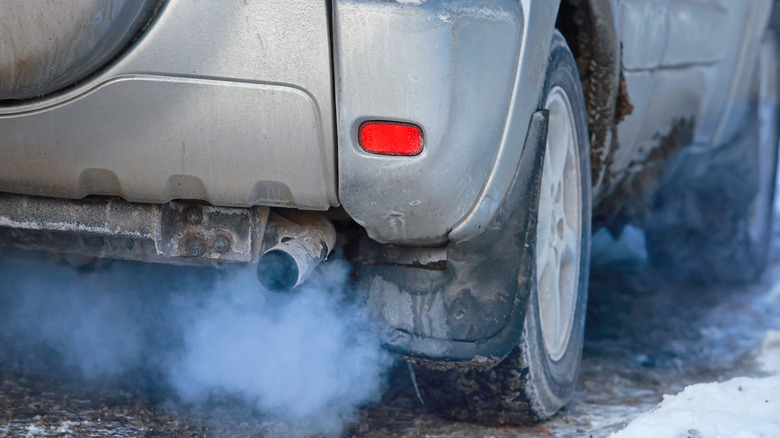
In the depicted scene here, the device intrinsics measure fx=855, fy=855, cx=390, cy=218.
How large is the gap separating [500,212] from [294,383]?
78 centimetres

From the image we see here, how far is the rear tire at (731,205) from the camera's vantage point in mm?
4266

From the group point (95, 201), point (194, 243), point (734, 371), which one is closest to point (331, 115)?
point (194, 243)

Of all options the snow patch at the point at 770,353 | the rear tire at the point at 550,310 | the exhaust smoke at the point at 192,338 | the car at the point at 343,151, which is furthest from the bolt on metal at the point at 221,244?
the snow patch at the point at 770,353

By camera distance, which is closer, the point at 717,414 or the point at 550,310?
the point at 717,414

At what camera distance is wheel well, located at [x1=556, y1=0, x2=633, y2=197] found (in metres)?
2.34

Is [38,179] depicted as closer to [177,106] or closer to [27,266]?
[177,106]

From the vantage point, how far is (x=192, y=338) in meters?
2.32

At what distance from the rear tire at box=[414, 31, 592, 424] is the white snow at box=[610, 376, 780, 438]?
0.28 meters

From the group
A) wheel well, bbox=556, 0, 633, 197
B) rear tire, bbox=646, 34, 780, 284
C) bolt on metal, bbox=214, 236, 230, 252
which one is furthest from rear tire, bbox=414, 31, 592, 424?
rear tire, bbox=646, 34, 780, 284

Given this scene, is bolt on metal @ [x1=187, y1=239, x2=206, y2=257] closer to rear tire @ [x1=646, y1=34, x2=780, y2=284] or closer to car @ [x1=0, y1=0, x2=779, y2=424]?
car @ [x1=0, y1=0, x2=779, y2=424]

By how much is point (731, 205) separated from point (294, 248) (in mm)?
3226

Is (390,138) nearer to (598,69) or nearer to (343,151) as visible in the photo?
(343,151)

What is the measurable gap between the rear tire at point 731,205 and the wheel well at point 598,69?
159cm

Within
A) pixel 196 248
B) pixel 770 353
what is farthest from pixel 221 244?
pixel 770 353
